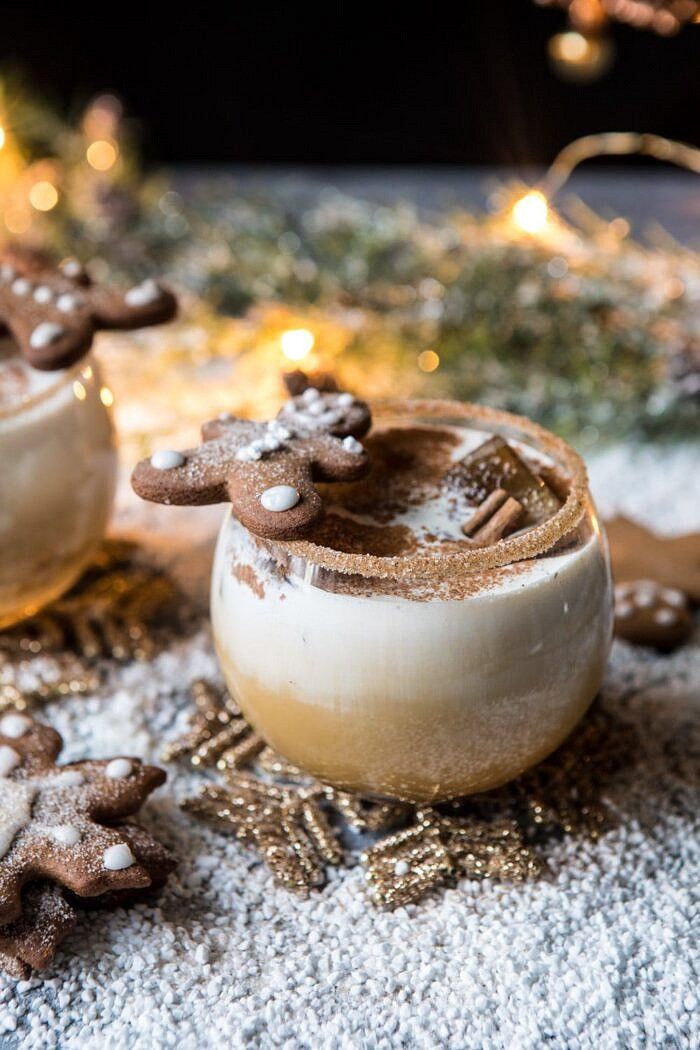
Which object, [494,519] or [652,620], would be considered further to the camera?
[652,620]

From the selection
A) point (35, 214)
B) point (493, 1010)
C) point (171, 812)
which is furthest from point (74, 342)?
point (35, 214)

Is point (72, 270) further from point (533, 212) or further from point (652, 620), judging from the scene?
point (533, 212)

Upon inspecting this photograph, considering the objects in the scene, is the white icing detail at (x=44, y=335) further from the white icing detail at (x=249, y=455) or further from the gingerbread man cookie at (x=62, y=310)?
the white icing detail at (x=249, y=455)

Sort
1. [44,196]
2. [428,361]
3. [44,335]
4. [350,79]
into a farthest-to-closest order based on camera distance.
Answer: [350,79] < [44,196] < [428,361] < [44,335]

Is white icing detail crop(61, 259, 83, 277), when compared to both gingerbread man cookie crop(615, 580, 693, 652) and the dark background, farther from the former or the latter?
the dark background

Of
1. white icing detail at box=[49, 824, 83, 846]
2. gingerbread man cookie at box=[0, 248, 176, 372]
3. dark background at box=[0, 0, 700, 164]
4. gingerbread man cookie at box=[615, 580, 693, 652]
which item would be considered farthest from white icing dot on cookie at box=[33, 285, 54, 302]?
Answer: dark background at box=[0, 0, 700, 164]

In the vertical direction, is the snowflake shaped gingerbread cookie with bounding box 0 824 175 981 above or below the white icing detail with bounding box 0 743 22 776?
below

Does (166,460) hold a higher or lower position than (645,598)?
higher

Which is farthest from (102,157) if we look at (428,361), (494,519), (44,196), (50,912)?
(50,912)
